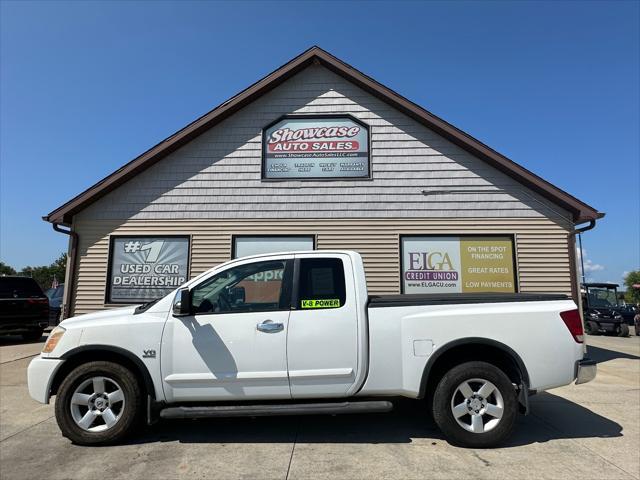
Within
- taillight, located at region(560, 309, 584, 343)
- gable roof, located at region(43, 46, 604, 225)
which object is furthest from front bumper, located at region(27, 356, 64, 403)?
gable roof, located at region(43, 46, 604, 225)

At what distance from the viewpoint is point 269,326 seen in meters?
4.11

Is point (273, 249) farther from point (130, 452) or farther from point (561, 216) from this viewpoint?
point (561, 216)

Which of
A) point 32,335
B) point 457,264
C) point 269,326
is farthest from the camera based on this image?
point 32,335

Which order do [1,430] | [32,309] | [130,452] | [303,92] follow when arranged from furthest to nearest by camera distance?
1. [32,309]
2. [303,92]
3. [1,430]
4. [130,452]

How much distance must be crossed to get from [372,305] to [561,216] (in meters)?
7.48

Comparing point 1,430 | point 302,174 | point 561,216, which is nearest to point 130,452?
point 1,430

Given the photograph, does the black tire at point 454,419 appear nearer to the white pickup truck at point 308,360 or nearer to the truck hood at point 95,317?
the white pickup truck at point 308,360

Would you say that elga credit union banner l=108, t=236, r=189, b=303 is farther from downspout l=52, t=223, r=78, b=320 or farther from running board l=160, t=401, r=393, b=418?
running board l=160, t=401, r=393, b=418

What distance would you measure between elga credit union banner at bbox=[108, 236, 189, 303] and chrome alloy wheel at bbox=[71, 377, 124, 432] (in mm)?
5629

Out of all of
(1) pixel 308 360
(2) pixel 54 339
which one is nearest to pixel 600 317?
(1) pixel 308 360

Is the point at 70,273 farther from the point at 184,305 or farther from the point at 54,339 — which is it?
the point at 184,305

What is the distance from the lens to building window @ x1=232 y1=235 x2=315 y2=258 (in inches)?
383

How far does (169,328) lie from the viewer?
165 inches

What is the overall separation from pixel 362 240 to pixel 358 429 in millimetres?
5507
